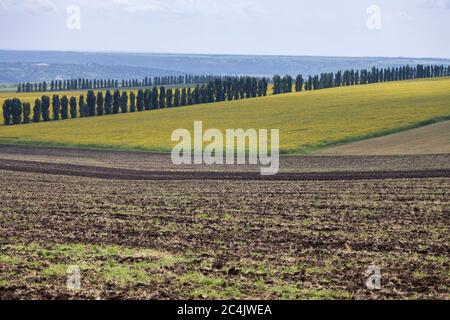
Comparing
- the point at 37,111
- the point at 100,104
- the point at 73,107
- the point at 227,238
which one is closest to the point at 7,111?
the point at 37,111

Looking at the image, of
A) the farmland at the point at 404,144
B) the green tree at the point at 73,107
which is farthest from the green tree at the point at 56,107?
the farmland at the point at 404,144

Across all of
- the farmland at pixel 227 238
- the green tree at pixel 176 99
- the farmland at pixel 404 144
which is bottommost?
the green tree at pixel 176 99

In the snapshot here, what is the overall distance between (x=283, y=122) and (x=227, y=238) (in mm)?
55665

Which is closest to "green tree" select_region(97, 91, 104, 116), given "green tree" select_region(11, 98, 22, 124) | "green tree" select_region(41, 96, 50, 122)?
"green tree" select_region(41, 96, 50, 122)

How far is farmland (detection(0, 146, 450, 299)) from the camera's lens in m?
15.8

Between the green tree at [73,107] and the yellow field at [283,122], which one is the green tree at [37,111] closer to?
the green tree at [73,107]

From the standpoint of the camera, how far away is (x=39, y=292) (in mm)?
15008

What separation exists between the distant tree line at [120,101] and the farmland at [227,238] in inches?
2512

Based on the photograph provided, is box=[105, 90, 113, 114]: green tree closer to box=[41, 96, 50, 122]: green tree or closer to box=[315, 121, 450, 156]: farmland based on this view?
box=[41, 96, 50, 122]: green tree

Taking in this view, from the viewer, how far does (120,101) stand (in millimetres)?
112438

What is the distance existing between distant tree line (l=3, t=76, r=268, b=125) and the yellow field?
27.7ft

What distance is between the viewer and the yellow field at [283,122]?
6706cm

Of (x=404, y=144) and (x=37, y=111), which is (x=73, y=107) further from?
(x=404, y=144)
